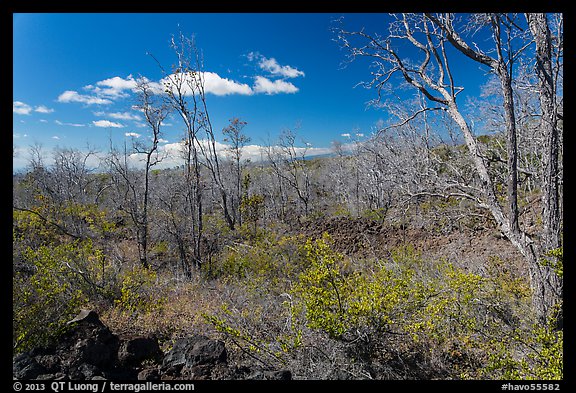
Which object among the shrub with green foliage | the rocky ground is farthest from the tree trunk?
the shrub with green foliage

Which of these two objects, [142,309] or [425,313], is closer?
[425,313]

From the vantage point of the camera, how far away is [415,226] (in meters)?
12.3

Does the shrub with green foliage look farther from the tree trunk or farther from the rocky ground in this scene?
the tree trunk

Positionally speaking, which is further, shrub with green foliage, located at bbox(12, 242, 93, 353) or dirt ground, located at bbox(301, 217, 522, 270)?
dirt ground, located at bbox(301, 217, 522, 270)

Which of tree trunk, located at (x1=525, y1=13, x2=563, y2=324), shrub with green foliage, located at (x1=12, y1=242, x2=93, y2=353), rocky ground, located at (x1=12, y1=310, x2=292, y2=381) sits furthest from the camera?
shrub with green foliage, located at (x1=12, y1=242, x2=93, y2=353)

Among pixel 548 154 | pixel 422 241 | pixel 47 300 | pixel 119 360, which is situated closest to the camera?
pixel 548 154

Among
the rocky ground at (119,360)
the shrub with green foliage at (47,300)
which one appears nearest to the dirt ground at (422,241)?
the rocky ground at (119,360)

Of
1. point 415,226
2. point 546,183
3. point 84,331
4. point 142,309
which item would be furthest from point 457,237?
point 84,331

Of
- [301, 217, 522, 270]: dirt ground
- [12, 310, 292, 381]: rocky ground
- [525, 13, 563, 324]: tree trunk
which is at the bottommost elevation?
[12, 310, 292, 381]: rocky ground

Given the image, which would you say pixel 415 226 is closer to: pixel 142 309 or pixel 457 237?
pixel 457 237

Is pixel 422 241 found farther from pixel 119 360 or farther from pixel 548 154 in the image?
pixel 119 360

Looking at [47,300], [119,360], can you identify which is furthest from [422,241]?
[47,300]

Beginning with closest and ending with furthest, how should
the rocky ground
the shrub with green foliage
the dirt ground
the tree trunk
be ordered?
the rocky ground → the tree trunk → the shrub with green foliage → the dirt ground
